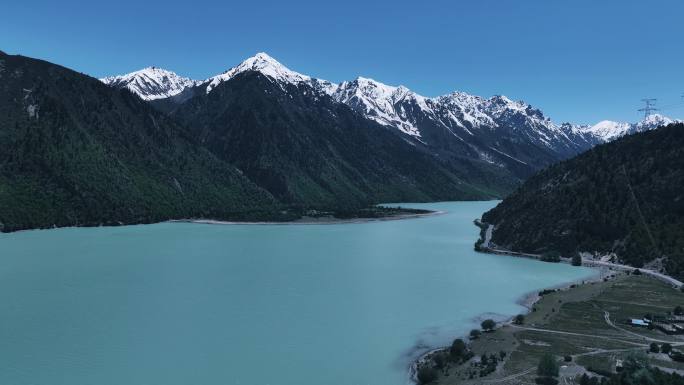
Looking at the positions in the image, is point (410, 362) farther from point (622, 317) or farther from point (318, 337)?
point (622, 317)

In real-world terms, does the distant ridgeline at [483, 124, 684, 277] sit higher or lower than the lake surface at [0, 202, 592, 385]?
higher

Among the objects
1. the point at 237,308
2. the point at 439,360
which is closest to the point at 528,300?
the point at 439,360

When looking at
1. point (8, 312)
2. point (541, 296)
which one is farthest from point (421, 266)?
point (8, 312)

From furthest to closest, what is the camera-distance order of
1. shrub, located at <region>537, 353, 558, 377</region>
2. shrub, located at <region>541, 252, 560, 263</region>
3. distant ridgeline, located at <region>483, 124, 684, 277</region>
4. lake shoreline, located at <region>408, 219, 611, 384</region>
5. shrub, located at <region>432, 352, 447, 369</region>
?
shrub, located at <region>541, 252, 560, 263</region> < distant ridgeline, located at <region>483, 124, 684, 277</region> < lake shoreline, located at <region>408, 219, 611, 384</region> < shrub, located at <region>432, 352, 447, 369</region> < shrub, located at <region>537, 353, 558, 377</region>

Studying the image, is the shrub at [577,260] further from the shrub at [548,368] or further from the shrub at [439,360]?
the shrub at [548,368]

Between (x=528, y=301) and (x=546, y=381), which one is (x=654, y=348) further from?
(x=528, y=301)

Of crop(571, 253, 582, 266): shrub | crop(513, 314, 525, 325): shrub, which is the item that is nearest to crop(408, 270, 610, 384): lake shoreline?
crop(513, 314, 525, 325): shrub

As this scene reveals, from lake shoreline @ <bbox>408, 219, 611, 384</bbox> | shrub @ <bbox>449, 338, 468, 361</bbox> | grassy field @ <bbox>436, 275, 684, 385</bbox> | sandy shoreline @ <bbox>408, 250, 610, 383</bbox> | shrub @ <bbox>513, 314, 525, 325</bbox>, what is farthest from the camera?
shrub @ <bbox>513, 314, 525, 325</bbox>

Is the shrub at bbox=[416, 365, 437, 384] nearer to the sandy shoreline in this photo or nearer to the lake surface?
the sandy shoreline
